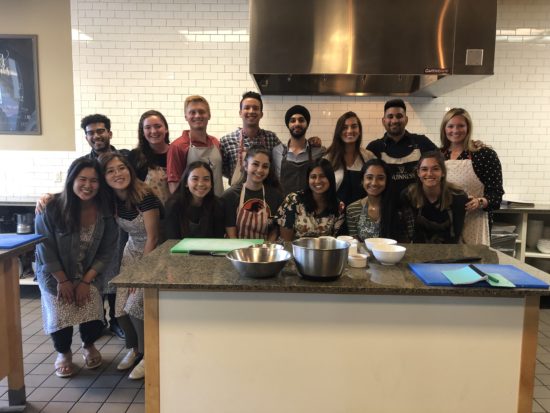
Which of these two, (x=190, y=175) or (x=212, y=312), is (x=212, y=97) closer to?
(x=190, y=175)

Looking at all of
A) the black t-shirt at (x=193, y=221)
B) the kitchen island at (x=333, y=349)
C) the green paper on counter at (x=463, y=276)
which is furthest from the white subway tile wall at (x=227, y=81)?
the kitchen island at (x=333, y=349)

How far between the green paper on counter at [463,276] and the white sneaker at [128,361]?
6.34 ft

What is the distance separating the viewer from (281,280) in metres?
1.50

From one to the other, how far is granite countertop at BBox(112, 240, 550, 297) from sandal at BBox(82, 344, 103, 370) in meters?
1.20

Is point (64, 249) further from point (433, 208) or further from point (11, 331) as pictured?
point (433, 208)

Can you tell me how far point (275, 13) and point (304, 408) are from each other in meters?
2.20

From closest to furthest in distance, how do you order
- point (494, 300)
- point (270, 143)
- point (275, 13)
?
point (494, 300)
point (275, 13)
point (270, 143)

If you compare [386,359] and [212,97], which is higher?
[212,97]

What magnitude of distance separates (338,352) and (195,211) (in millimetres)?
1221

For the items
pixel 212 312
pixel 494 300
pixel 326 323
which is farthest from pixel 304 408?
pixel 494 300

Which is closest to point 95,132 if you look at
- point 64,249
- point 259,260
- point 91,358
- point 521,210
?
point 64,249

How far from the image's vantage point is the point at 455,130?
8.91ft

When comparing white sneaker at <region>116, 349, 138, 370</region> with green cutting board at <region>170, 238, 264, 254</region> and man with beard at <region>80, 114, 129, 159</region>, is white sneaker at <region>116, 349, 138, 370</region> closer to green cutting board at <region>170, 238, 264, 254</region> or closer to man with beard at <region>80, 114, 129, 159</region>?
green cutting board at <region>170, 238, 264, 254</region>

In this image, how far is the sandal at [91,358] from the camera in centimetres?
252
